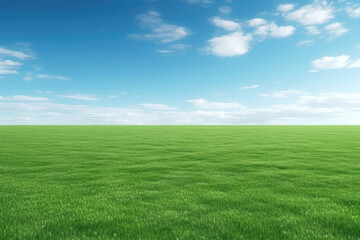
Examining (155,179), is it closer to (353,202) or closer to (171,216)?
(171,216)

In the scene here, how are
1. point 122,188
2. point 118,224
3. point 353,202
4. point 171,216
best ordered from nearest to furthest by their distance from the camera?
point 118,224, point 171,216, point 353,202, point 122,188

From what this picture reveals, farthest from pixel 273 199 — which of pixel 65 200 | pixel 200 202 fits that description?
pixel 65 200

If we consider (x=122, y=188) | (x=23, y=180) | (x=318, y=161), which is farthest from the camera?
(x=318, y=161)

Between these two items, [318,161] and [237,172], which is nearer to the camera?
[237,172]

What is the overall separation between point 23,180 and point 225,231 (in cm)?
1316

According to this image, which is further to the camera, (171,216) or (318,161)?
(318,161)

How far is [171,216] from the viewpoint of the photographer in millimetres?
9477

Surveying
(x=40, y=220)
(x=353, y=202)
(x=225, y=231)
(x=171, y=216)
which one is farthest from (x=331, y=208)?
(x=40, y=220)

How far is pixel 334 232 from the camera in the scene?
8219 millimetres

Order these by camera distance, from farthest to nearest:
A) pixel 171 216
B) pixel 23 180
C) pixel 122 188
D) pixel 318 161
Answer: pixel 318 161 < pixel 23 180 < pixel 122 188 < pixel 171 216

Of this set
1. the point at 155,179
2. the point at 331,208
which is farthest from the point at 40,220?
the point at 331,208

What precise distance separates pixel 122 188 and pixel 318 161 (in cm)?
1690

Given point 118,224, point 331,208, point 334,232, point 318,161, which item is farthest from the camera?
point 318,161

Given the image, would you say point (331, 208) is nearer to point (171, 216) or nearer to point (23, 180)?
point (171, 216)
